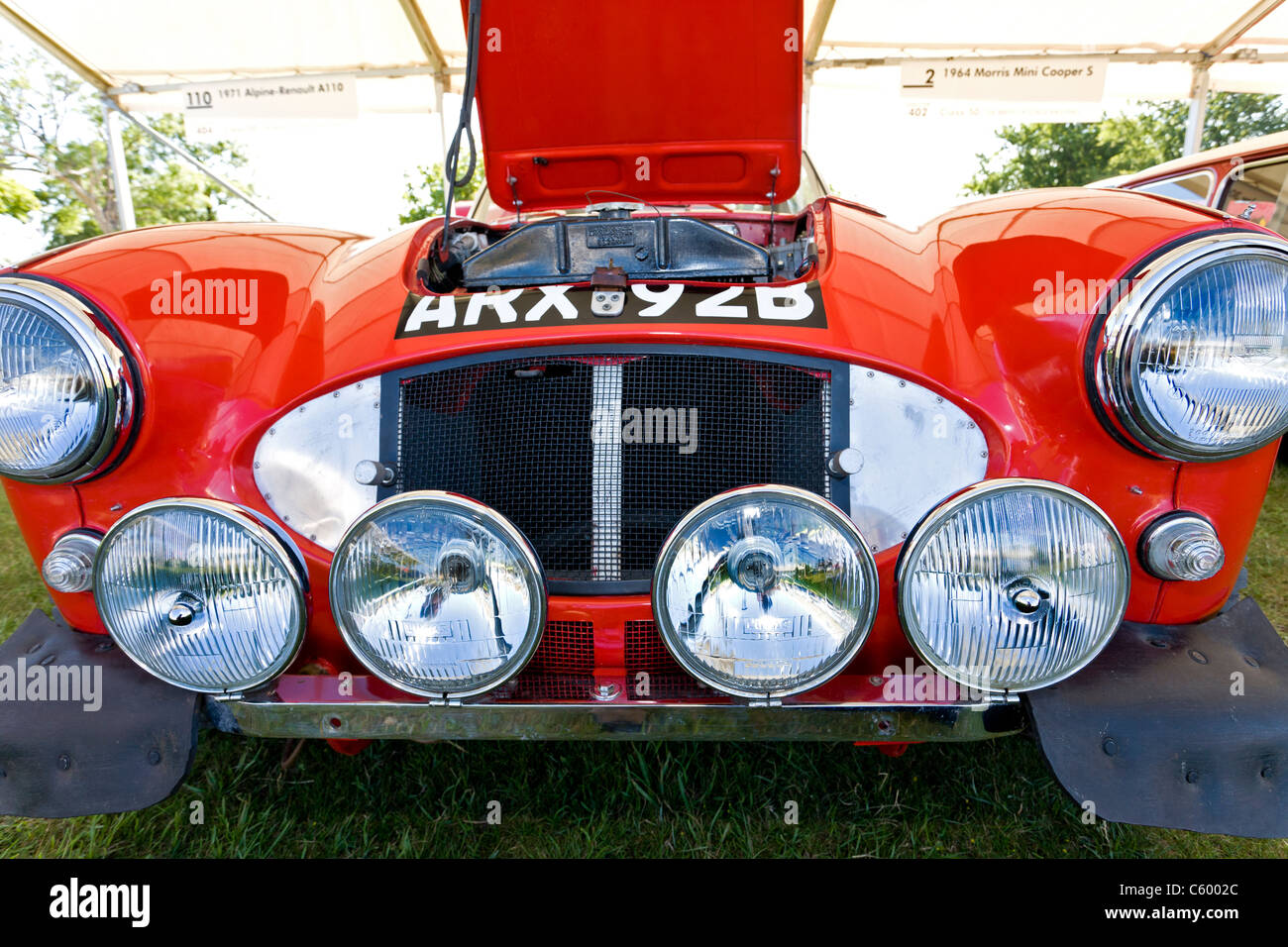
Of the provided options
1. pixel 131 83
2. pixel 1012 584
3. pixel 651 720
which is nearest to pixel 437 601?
pixel 651 720

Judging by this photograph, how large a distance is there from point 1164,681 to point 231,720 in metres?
1.51

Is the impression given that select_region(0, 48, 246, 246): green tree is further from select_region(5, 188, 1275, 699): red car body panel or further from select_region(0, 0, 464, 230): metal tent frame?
select_region(5, 188, 1275, 699): red car body panel

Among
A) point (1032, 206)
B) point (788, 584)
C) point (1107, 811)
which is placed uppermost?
point (1032, 206)

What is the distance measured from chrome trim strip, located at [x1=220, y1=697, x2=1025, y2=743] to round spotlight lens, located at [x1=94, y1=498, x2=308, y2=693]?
86 millimetres

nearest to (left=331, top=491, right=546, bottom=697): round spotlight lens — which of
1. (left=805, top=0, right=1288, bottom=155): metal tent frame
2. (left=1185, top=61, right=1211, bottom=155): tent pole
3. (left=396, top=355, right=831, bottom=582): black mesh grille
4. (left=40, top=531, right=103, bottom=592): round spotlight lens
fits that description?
(left=396, top=355, right=831, bottom=582): black mesh grille

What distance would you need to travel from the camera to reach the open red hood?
177cm

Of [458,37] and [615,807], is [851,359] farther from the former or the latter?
[458,37]

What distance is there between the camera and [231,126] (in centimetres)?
819

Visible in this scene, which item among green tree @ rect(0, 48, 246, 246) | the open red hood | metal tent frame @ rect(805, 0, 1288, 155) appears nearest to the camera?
the open red hood

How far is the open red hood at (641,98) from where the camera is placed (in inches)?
69.6

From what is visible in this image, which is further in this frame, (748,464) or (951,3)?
(951,3)

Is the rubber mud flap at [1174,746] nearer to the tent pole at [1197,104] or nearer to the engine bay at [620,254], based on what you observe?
the engine bay at [620,254]
